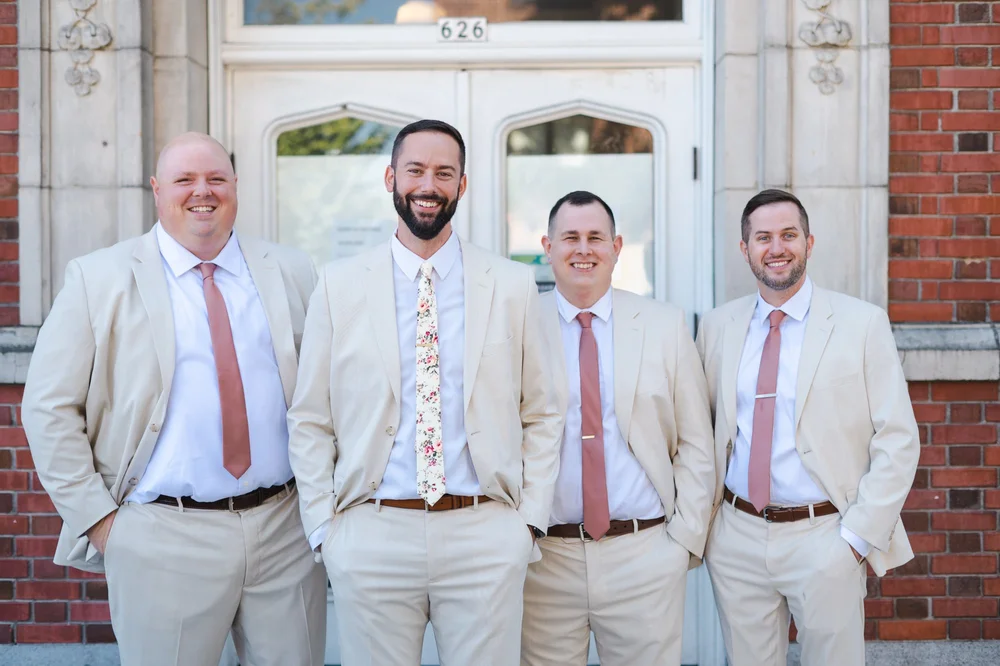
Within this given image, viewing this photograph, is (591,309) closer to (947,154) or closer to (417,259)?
(417,259)

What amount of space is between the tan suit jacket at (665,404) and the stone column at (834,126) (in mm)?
1029

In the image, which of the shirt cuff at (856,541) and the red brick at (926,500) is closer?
the shirt cuff at (856,541)

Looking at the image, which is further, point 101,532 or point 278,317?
point 278,317

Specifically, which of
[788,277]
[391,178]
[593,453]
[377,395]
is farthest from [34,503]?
[788,277]

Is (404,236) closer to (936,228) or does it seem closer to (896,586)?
(936,228)

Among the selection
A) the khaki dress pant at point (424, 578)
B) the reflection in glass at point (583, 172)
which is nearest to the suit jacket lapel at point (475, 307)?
→ the khaki dress pant at point (424, 578)

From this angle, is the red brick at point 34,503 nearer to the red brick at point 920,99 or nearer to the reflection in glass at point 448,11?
the reflection in glass at point 448,11

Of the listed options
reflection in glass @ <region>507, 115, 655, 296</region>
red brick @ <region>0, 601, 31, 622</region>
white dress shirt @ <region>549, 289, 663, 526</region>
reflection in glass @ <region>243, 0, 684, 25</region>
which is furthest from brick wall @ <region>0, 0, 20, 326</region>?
white dress shirt @ <region>549, 289, 663, 526</region>

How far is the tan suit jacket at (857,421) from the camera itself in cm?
327

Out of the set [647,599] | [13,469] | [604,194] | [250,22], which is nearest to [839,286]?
[604,194]

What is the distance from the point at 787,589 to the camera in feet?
10.9

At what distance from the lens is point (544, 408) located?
126 inches

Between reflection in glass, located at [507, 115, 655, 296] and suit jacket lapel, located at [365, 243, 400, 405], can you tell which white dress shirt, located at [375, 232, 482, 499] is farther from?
reflection in glass, located at [507, 115, 655, 296]

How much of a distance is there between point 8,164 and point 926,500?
4.49m
